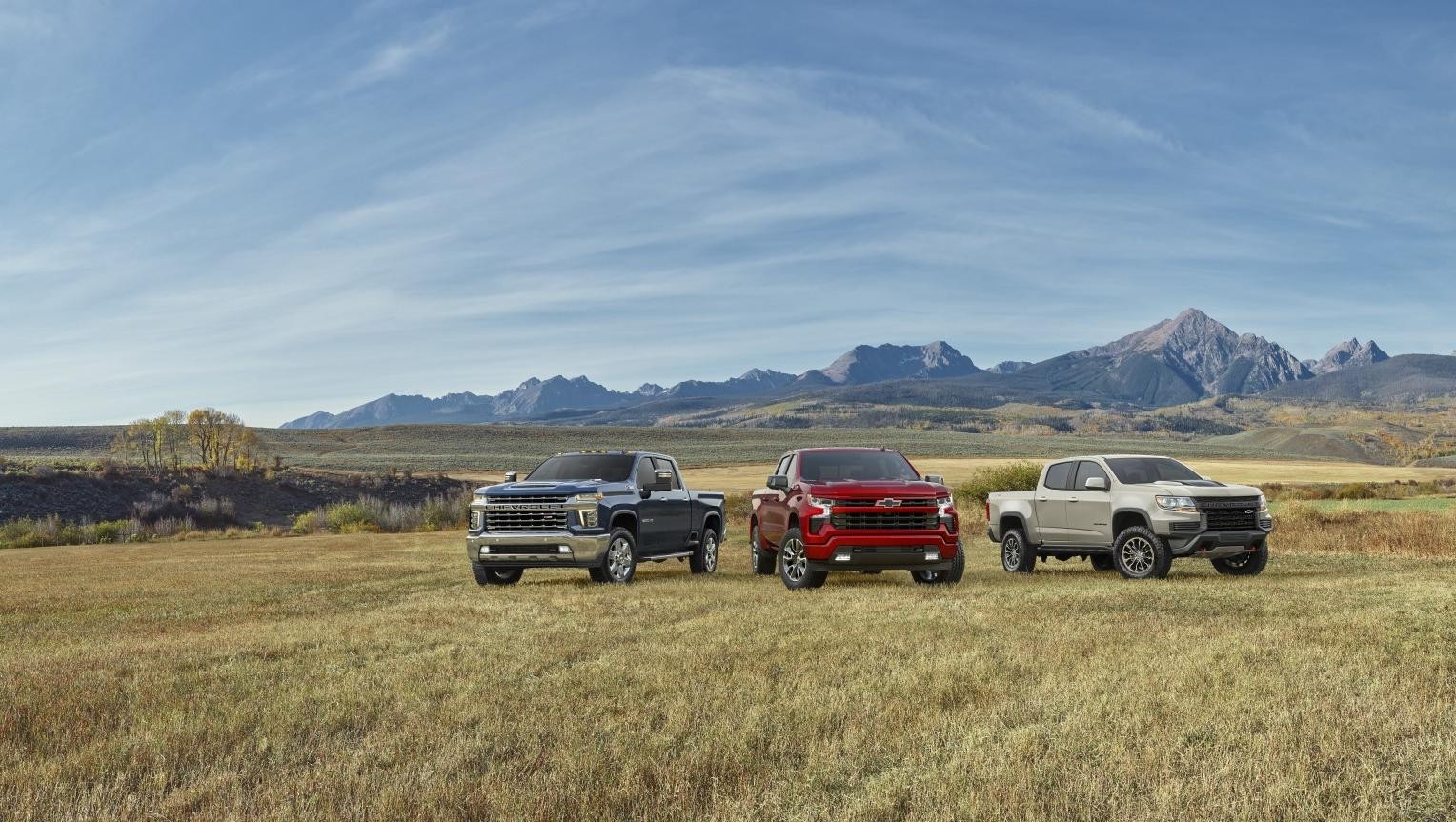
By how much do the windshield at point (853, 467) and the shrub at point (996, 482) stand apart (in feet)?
99.2

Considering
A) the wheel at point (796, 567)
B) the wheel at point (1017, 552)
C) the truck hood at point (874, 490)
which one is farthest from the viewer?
the wheel at point (1017, 552)

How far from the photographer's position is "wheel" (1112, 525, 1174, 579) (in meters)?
17.8

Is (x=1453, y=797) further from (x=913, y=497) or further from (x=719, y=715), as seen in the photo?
(x=913, y=497)

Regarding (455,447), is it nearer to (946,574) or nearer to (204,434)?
(204,434)

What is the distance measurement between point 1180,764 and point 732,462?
464ft

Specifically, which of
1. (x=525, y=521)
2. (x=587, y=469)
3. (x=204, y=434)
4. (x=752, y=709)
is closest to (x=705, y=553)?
(x=587, y=469)

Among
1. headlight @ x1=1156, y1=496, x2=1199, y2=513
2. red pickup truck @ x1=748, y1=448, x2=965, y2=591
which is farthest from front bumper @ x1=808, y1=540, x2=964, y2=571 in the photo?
headlight @ x1=1156, y1=496, x2=1199, y2=513

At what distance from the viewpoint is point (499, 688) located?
28.8 feet

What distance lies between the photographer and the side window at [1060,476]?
19841 millimetres

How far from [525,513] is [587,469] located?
1956 mm

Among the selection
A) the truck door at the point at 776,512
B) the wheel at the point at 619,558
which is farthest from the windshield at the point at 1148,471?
the wheel at the point at 619,558

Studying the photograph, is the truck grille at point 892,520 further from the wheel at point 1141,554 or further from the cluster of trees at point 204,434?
the cluster of trees at point 204,434

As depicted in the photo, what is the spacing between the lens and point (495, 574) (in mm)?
19422

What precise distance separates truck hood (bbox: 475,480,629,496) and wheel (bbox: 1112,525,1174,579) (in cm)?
858
